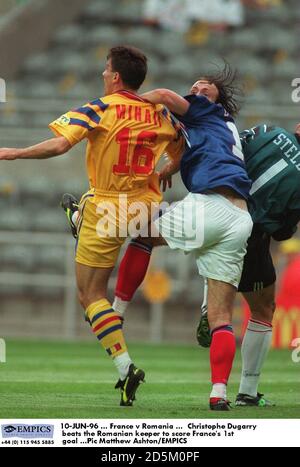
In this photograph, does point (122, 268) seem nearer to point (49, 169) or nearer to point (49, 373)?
point (49, 373)

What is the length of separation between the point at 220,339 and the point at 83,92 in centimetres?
1127

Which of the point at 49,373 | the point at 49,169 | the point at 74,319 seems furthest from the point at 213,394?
the point at 49,169

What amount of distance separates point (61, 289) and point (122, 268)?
8173 mm

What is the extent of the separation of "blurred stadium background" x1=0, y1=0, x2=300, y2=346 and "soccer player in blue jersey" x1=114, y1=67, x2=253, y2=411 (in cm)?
679

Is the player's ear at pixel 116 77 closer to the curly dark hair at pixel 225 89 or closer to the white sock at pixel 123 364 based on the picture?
the curly dark hair at pixel 225 89

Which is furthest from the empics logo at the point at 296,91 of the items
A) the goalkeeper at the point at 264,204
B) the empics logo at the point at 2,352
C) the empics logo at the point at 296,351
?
the goalkeeper at the point at 264,204

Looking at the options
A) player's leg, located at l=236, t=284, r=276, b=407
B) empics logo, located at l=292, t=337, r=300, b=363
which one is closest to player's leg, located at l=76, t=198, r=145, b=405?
player's leg, located at l=236, t=284, r=276, b=407

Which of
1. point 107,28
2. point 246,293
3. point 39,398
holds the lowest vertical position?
point 39,398

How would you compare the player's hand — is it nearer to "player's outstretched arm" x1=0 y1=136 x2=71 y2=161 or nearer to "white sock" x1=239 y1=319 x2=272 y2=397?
"player's outstretched arm" x1=0 y1=136 x2=71 y2=161

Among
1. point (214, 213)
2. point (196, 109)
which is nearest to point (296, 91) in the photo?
point (196, 109)

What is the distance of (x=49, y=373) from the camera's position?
9.38 metres

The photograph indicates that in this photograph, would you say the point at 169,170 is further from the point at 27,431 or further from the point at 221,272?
the point at 27,431
